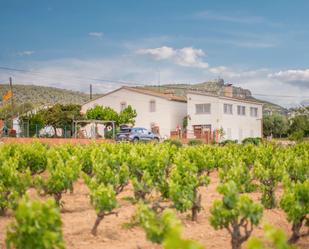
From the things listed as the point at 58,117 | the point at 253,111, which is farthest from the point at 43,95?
the point at 58,117

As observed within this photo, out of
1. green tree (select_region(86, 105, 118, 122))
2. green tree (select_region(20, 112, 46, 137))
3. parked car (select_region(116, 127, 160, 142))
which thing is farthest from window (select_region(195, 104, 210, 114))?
green tree (select_region(20, 112, 46, 137))

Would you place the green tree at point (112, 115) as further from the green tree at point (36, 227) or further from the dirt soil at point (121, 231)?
the green tree at point (36, 227)

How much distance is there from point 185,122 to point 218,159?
4027 cm

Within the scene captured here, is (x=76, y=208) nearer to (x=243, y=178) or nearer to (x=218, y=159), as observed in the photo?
(x=243, y=178)

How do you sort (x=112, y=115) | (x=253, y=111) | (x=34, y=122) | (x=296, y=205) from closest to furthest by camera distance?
(x=296, y=205) → (x=34, y=122) → (x=112, y=115) → (x=253, y=111)

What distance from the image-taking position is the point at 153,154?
15328 millimetres

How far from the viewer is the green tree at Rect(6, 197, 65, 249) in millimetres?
6227

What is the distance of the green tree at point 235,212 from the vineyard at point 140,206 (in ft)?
0.06

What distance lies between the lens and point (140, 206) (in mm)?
8375

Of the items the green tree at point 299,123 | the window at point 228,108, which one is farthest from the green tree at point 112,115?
the green tree at point 299,123

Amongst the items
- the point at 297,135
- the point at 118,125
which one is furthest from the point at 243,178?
the point at 118,125

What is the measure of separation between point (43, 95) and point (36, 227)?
389 feet

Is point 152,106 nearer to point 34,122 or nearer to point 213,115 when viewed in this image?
point 213,115

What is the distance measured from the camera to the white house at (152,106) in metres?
58.8
